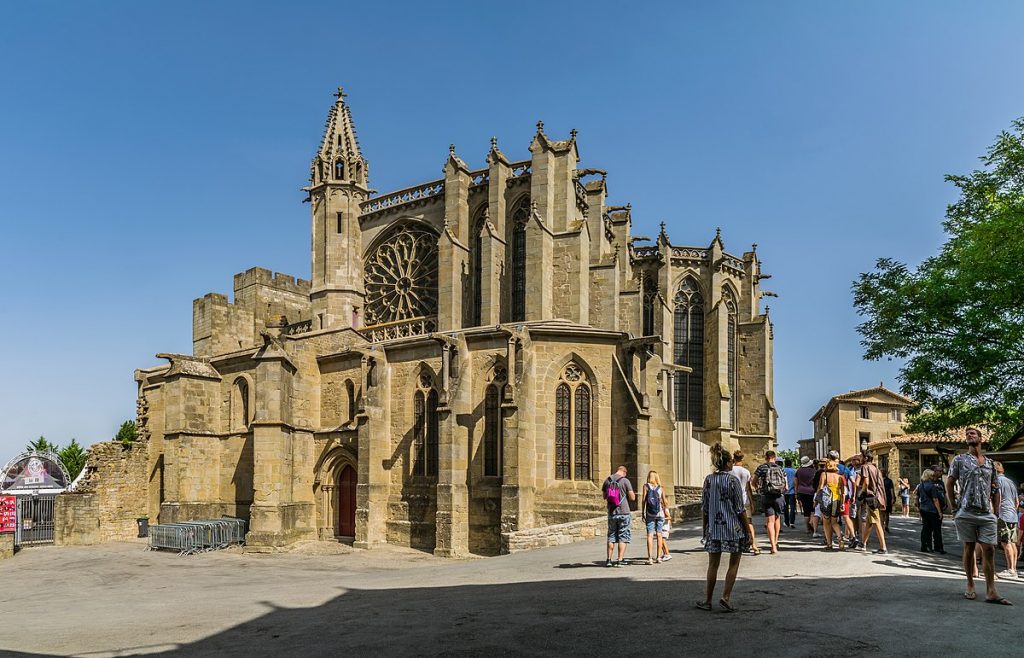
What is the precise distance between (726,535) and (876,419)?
46061mm

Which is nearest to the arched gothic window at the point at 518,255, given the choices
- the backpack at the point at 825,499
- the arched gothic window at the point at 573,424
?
the arched gothic window at the point at 573,424

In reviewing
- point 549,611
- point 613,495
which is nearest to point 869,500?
point 613,495

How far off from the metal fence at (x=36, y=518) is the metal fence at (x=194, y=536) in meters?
7.33

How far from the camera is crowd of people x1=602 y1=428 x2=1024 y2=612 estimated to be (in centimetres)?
812

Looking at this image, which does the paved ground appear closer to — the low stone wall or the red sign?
the low stone wall

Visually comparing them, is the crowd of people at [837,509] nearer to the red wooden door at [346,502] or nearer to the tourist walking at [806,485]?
the tourist walking at [806,485]

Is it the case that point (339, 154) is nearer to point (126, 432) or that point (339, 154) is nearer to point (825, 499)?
point (126, 432)

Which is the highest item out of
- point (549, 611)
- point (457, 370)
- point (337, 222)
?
point (337, 222)

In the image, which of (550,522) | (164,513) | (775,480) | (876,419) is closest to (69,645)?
(775,480)

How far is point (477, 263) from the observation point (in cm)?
2975

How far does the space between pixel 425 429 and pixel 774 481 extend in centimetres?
1357

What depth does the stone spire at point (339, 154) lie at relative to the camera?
109 feet

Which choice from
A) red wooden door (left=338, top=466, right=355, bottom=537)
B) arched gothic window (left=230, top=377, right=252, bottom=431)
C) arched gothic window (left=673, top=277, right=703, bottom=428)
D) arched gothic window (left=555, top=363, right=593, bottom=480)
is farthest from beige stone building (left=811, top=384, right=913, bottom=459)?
arched gothic window (left=230, top=377, right=252, bottom=431)

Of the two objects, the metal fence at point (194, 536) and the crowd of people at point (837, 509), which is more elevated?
the crowd of people at point (837, 509)
